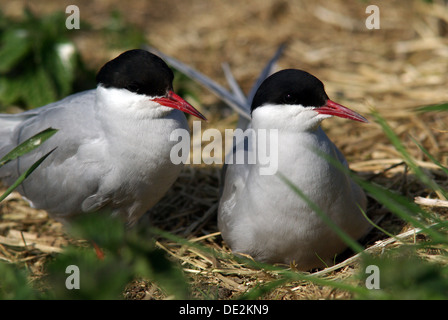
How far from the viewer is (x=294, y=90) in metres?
2.30

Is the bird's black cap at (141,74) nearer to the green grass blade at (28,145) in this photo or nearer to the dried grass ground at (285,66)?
the green grass blade at (28,145)

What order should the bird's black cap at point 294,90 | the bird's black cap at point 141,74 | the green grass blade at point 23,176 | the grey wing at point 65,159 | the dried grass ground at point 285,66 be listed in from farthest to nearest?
the dried grass ground at point 285,66 → the grey wing at point 65,159 → the bird's black cap at point 141,74 → the bird's black cap at point 294,90 → the green grass blade at point 23,176

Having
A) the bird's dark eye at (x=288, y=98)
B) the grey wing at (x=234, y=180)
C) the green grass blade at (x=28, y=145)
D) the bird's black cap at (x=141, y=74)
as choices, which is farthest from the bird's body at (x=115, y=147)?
the bird's dark eye at (x=288, y=98)

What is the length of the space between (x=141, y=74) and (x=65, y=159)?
0.64m

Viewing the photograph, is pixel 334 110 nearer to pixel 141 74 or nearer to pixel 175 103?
pixel 175 103

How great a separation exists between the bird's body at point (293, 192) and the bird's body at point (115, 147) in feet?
1.38

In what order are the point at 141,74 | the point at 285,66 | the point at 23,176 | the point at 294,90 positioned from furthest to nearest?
1. the point at 285,66
2. the point at 141,74
3. the point at 294,90
4. the point at 23,176

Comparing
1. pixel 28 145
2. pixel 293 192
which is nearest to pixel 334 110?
pixel 293 192

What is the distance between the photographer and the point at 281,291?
7.67 ft

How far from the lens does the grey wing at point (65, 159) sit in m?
2.68
